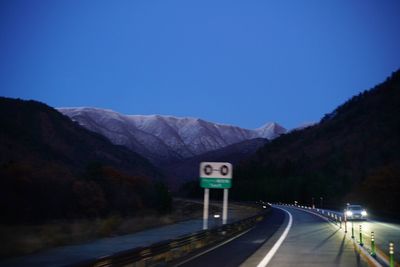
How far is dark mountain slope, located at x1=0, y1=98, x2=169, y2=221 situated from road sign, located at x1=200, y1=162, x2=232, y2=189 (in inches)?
1489

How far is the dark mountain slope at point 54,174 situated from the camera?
7138cm

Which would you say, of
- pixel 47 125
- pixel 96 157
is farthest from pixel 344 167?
pixel 47 125

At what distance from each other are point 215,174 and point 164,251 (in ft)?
48.3

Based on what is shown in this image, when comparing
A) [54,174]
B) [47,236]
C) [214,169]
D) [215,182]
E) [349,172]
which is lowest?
[47,236]

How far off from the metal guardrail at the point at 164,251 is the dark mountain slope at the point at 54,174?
42.2m

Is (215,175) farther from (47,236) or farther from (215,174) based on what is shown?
(47,236)

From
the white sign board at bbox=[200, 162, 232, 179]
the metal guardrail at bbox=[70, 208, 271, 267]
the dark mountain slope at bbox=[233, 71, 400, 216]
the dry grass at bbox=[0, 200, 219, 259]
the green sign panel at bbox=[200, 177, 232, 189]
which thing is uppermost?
the dark mountain slope at bbox=[233, 71, 400, 216]

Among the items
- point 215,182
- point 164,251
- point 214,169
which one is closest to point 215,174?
point 214,169

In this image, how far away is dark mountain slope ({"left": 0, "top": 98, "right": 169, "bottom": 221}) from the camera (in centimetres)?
7138

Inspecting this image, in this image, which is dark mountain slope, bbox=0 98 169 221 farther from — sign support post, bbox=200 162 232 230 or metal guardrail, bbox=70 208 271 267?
metal guardrail, bbox=70 208 271 267

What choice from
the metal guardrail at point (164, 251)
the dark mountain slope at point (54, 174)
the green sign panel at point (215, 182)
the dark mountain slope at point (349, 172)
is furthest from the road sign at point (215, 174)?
the dark mountain slope at point (349, 172)

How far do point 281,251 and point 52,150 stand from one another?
121 metres

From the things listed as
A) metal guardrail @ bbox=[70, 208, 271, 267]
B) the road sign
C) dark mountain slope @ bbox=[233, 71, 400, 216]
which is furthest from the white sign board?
dark mountain slope @ bbox=[233, 71, 400, 216]

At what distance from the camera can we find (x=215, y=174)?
31.2 metres
